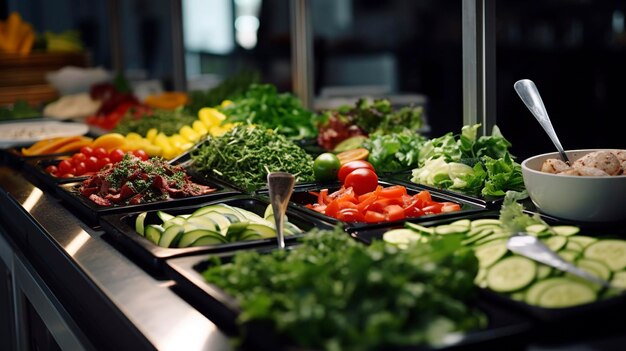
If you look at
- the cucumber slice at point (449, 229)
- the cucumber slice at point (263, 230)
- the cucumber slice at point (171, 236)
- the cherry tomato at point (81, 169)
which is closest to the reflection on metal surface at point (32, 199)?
the cherry tomato at point (81, 169)

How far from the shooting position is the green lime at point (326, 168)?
2267 millimetres

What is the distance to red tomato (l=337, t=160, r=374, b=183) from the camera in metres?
2.20

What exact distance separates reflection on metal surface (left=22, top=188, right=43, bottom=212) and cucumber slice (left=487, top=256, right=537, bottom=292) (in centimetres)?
139

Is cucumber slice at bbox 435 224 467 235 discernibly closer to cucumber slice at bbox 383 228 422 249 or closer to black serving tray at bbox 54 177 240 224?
cucumber slice at bbox 383 228 422 249

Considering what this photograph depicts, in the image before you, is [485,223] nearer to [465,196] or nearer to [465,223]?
[465,223]

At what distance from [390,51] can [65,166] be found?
5.38 meters

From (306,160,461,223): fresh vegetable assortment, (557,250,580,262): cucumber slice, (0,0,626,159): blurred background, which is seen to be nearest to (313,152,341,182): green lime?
(306,160,461,223): fresh vegetable assortment

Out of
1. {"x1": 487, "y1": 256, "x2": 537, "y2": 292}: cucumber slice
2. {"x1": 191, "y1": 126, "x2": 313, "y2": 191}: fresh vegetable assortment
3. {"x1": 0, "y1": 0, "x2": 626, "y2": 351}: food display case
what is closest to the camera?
{"x1": 0, "y1": 0, "x2": 626, "y2": 351}: food display case

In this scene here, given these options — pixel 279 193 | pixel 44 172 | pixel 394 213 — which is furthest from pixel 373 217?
pixel 44 172

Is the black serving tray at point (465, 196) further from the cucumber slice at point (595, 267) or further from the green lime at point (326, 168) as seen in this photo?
the cucumber slice at point (595, 267)

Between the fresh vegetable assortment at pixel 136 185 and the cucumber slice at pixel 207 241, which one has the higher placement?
the fresh vegetable assortment at pixel 136 185

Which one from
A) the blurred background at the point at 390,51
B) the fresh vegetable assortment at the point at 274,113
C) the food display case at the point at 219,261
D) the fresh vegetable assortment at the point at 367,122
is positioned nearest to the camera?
the food display case at the point at 219,261

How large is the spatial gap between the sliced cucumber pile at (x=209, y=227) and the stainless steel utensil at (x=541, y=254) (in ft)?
1.66

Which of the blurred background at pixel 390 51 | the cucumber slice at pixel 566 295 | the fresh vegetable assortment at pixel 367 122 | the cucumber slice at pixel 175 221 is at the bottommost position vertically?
the cucumber slice at pixel 566 295
